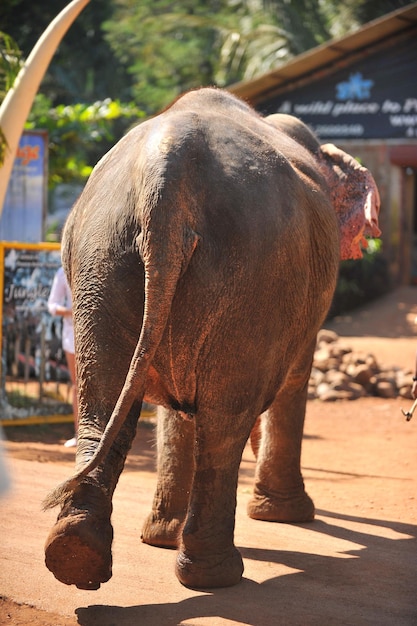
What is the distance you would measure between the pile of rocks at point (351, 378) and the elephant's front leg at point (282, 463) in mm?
6520

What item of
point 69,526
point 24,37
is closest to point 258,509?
point 69,526

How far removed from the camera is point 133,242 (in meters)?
4.04

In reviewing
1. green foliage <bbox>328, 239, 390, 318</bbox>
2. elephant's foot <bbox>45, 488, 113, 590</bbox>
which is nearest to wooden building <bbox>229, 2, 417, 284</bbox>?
green foliage <bbox>328, 239, 390, 318</bbox>

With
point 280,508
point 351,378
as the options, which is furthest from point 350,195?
point 351,378

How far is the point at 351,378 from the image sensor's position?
42.2ft

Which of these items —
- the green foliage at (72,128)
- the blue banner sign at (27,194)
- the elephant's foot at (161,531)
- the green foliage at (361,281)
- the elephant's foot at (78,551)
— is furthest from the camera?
the green foliage at (361,281)

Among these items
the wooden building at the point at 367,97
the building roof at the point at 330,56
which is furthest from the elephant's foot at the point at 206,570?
the wooden building at the point at 367,97

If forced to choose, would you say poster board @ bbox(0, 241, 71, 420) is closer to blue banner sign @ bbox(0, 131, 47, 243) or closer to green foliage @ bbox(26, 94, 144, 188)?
blue banner sign @ bbox(0, 131, 47, 243)

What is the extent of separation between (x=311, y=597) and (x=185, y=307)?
1.44m

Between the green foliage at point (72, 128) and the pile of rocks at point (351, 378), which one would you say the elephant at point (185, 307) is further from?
the green foliage at point (72, 128)

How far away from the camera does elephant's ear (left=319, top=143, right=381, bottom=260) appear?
6.06 meters

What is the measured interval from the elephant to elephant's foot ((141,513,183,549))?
0.67 m

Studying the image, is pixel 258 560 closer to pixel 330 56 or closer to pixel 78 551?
pixel 78 551

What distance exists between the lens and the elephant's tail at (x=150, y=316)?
3781mm
